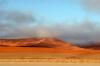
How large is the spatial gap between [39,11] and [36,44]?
193 mm

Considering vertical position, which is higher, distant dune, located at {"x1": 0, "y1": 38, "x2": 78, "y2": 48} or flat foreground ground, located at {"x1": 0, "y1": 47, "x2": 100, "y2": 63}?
distant dune, located at {"x1": 0, "y1": 38, "x2": 78, "y2": 48}

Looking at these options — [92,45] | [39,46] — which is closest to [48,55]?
[39,46]

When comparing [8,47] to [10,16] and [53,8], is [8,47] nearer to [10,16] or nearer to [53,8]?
[10,16]

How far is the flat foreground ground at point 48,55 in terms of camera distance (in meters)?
1.59

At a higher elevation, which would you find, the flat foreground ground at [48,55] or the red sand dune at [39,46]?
the red sand dune at [39,46]

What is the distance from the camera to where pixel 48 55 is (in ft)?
5.21

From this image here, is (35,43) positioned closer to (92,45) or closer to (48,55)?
(48,55)

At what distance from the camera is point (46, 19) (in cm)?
164

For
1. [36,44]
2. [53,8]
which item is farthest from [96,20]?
[36,44]

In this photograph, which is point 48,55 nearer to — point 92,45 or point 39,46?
point 39,46

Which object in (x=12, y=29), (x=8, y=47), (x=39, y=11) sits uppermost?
(x=39, y=11)

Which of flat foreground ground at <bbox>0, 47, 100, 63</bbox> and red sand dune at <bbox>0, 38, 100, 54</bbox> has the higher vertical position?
red sand dune at <bbox>0, 38, 100, 54</bbox>

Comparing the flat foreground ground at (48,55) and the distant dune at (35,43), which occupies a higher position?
the distant dune at (35,43)

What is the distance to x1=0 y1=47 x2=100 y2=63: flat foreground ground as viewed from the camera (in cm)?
159
